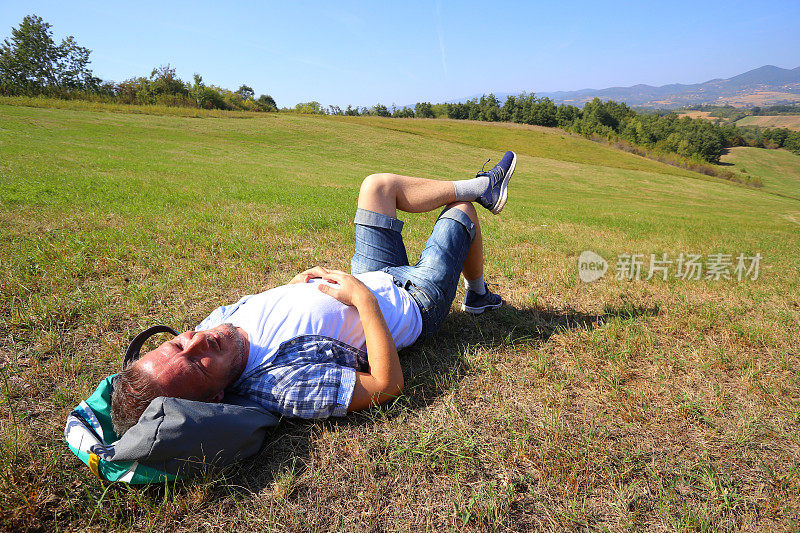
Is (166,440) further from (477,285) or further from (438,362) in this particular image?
(477,285)

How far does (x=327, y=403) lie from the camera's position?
223 cm

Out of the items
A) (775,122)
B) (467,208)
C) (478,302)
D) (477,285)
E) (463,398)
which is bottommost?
(463,398)

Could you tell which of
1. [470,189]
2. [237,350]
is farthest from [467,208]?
[237,350]

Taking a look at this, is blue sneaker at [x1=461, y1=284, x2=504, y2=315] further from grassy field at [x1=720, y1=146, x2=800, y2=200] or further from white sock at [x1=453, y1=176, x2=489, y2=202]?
grassy field at [x1=720, y1=146, x2=800, y2=200]

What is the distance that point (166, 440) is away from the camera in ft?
5.72

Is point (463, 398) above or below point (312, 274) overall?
below

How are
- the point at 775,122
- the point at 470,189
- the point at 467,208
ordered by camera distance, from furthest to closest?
the point at 775,122 < the point at 470,189 < the point at 467,208

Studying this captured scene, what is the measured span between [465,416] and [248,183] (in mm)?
11381

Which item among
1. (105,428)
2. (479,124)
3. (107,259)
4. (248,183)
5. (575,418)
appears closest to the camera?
(105,428)

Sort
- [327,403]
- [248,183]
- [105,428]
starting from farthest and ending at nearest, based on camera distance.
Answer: [248,183], [327,403], [105,428]

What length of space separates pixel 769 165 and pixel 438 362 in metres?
101

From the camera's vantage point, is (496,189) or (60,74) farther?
(60,74)

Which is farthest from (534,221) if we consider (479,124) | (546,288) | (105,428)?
(479,124)

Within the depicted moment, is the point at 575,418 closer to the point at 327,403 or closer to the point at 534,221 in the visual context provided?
the point at 327,403
